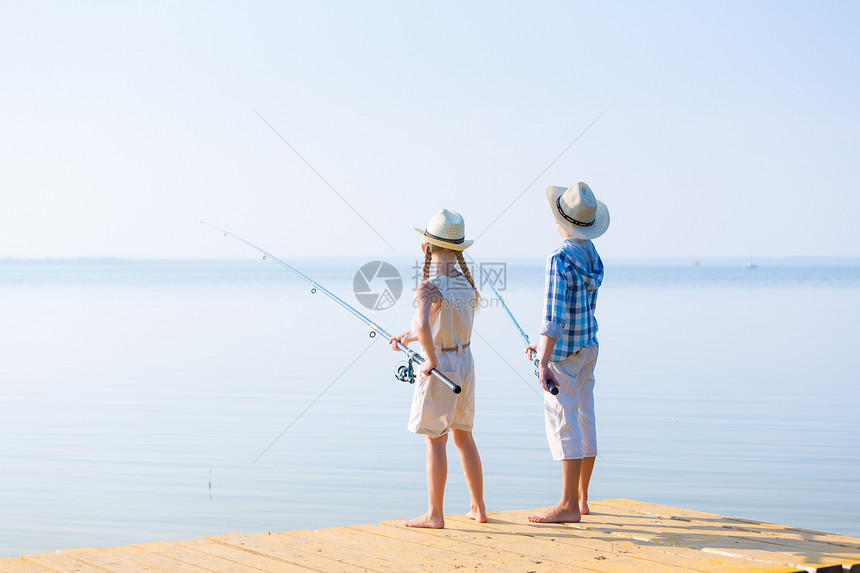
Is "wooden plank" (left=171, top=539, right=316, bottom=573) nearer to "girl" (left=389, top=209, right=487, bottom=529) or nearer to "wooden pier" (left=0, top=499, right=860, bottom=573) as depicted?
"wooden pier" (left=0, top=499, right=860, bottom=573)

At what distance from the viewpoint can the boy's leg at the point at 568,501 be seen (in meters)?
4.39

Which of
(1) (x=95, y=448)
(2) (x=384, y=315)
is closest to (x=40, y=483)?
(1) (x=95, y=448)

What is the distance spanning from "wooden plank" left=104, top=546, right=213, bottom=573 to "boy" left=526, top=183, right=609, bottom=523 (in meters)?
1.60

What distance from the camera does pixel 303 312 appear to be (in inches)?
1018

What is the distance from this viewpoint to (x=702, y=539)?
13.7 ft

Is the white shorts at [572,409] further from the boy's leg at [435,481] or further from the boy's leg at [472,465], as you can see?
the boy's leg at [435,481]

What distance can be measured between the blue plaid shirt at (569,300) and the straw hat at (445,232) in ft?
1.35

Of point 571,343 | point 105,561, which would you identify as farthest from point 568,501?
point 105,561

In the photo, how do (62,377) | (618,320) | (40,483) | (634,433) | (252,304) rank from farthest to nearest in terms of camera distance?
(252,304) < (618,320) < (62,377) < (634,433) < (40,483)

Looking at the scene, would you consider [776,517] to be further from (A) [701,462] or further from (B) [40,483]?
(B) [40,483]

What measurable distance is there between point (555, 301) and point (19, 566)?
7.82 feet


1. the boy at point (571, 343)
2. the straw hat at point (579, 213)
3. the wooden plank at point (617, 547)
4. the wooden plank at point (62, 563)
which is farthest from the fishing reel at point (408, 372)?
the wooden plank at point (62, 563)

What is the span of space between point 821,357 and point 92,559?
1264 centimetres

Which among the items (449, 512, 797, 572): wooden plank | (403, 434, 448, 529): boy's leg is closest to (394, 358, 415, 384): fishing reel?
(403, 434, 448, 529): boy's leg
